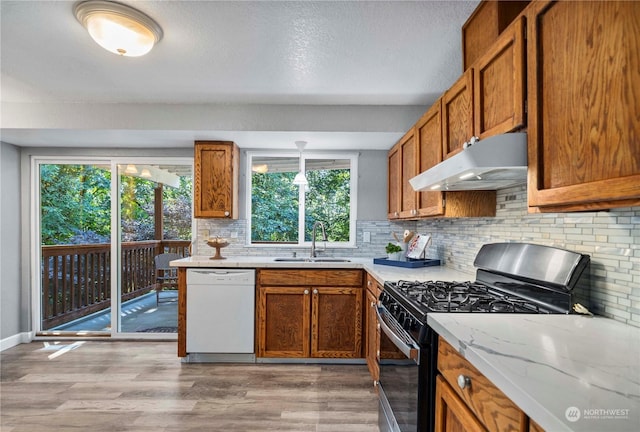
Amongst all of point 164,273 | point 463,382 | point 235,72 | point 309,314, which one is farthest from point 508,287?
point 164,273

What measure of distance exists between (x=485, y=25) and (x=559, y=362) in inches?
59.0

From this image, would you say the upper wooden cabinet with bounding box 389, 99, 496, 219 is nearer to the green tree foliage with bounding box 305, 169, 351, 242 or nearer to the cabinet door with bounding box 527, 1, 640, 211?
the green tree foliage with bounding box 305, 169, 351, 242

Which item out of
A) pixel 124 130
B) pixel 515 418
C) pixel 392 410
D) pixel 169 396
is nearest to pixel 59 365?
pixel 169 396

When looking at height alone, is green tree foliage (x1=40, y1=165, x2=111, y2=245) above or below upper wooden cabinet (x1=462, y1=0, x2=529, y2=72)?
below

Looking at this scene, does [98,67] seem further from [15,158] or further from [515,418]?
[515,418]

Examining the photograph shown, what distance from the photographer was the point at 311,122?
2986 mm

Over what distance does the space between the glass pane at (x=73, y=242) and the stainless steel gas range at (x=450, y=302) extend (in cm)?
336

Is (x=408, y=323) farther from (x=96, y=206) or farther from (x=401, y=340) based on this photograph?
(x=96, y=206)

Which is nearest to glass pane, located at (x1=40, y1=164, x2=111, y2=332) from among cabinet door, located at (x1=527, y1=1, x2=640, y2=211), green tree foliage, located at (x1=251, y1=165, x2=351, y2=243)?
green tree foliage, located at (x1=251, y1=165, x2=351, y2=243)

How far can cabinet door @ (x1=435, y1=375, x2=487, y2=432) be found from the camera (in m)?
1.03

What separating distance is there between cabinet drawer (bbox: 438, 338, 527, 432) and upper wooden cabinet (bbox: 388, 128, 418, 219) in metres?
1.53

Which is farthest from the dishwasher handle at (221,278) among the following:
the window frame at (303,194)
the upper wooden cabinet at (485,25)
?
the upper wooden cabinet at (485,25)

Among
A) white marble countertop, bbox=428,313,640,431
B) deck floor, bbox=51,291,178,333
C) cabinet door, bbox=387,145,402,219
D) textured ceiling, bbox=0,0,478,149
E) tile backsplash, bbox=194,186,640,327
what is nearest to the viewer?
white marble countertop, bbox=428,313,640,431

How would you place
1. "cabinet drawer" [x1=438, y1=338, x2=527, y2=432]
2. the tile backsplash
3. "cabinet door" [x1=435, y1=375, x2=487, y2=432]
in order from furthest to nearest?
1. the tile backsplash
2. "cabinet door" [x1=435, y1=375, x2=487, y2=432]
3. "cabinet drawer" [x1=438, y1=338, x2=527, y2=432]
